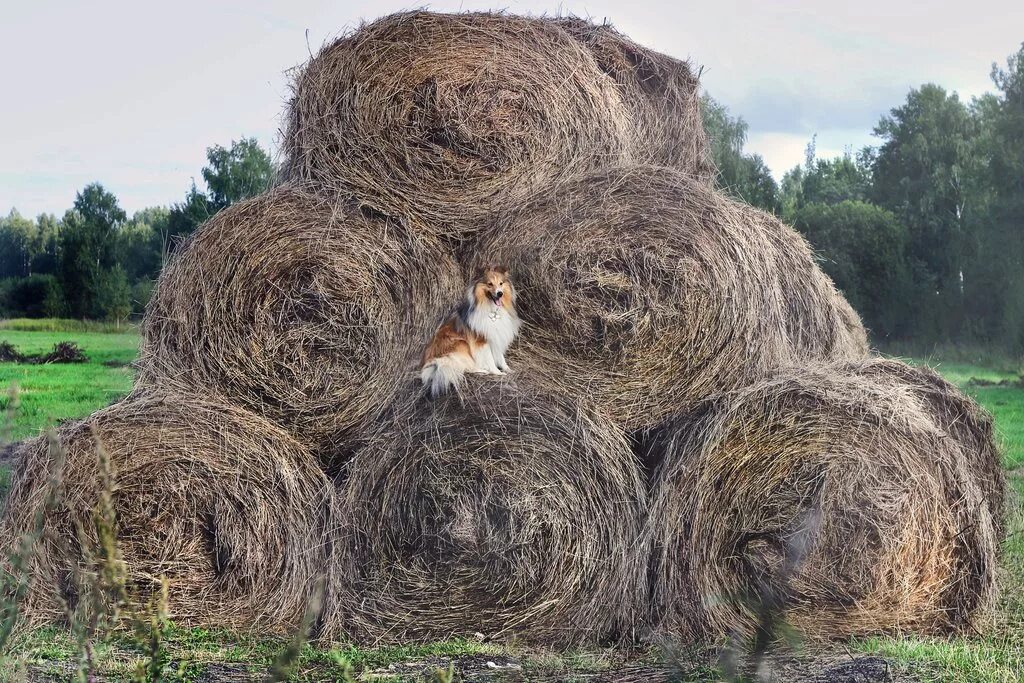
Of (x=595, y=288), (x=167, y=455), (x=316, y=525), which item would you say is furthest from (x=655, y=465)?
(x=167, y=455)

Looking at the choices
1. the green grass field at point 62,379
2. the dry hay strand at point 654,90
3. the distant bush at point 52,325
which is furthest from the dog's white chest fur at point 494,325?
the distant bush at point 52,325

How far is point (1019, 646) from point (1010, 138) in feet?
71.4

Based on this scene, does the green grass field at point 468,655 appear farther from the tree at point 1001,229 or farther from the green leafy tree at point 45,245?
the tree at point 1001,229

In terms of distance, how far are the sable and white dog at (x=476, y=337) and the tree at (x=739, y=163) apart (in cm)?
2230

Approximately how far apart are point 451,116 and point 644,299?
1568mm

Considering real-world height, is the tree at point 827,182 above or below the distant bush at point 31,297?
above

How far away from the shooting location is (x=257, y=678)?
13.1ft

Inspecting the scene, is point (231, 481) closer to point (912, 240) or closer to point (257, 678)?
point (257, 678)

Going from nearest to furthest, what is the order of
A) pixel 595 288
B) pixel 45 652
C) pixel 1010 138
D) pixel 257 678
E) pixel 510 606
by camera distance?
pixel 257 678, pixel 45 652, pixel 510 606, pixel 595 288, pixel 1010 138

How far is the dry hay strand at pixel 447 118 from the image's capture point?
5.48 metres

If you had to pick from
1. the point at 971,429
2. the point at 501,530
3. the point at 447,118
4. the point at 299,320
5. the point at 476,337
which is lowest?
the point at 501,530

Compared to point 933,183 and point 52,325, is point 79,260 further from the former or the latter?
point 933,183

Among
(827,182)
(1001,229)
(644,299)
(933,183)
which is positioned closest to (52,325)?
(644,299)

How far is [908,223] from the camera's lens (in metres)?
24.8
